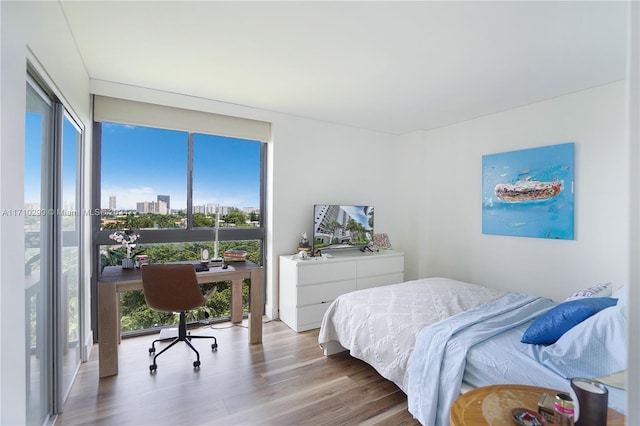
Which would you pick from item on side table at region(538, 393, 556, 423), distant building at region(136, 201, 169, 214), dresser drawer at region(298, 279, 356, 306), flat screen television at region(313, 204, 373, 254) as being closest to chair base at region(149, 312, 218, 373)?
dresser drawer at region(298, 279, 356, 306)

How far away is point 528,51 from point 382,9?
50.9 inches

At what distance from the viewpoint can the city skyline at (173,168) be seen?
10.8ft

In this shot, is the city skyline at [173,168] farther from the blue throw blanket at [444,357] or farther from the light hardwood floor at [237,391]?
the blue throw blanket at [444,357]

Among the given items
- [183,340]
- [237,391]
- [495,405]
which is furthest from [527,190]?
[183,340]

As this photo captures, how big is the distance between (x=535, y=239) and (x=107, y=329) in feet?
14.0

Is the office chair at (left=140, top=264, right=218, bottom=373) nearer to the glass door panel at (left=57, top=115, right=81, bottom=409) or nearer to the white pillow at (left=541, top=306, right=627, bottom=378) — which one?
the glass door panel at (left=57, top=115, right=81, bottom=409)

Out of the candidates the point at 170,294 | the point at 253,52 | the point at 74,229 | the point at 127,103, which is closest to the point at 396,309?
the point at 170,294

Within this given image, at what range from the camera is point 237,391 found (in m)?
2.35

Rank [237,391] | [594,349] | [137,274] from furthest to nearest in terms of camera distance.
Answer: [137,274] → [237,391] → [594,349]

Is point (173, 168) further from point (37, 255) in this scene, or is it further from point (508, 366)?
point (508, 366)

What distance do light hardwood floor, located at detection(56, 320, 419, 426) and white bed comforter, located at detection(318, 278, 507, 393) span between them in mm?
216

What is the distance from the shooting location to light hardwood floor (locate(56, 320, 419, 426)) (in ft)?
6.75

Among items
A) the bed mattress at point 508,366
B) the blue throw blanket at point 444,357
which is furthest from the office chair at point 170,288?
the bed mattress at point 508,366

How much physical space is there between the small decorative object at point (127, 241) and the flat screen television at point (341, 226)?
6.71 feet
